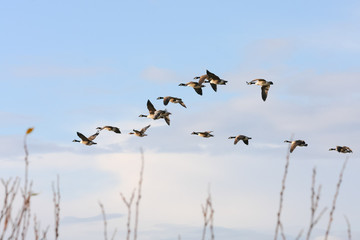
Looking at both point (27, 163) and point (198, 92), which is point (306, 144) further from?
point (27, 163)

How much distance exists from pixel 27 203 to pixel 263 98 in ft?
82.8

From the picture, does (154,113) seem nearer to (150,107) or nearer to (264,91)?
(150,107)

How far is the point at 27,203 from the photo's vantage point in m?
7.95

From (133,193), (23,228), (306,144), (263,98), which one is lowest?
(23,228)

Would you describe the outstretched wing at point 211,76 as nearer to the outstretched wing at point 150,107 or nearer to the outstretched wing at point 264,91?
the outstretched wing at point 264,91

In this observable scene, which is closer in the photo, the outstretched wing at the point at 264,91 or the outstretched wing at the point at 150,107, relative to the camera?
the outstretched wing at the point at 150,107

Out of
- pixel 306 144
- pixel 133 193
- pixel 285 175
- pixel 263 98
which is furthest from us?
pixel 263 98

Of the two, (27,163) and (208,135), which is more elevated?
(208,135)

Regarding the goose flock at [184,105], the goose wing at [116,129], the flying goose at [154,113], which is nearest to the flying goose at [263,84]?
the goose flock at [184,105]

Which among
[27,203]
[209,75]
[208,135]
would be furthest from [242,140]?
[27,203]

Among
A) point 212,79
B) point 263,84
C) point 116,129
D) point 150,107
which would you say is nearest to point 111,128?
point 116,129

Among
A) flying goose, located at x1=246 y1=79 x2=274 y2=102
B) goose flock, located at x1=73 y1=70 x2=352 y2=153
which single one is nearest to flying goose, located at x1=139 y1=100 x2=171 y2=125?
goose flock, located at x1=73 y1=70 x2=352 y2=153

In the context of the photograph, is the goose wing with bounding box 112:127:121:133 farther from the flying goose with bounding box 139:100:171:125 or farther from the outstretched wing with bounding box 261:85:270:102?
the outstretched wing with bounding box 261:85:270:102

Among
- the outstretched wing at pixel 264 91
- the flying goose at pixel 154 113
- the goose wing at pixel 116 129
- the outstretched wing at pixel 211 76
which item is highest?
the outstretched wing at pixel 211 76
